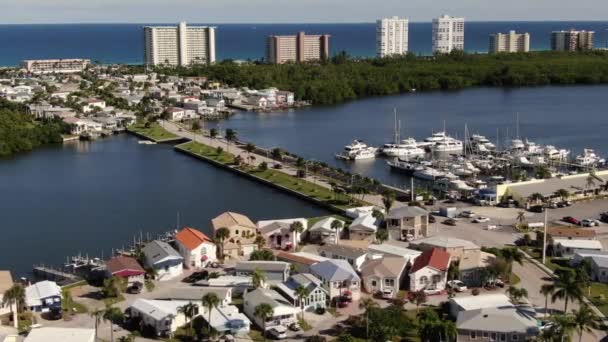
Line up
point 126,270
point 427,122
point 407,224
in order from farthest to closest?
point 427,122
point 407,224
point 126,270

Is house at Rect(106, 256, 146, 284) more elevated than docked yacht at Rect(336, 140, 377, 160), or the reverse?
docked yacht at Rect(336, 140, 377, 160)

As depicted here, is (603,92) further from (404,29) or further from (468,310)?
(468,310)

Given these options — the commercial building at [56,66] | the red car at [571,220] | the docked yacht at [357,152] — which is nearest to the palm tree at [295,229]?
the red car at [571,220]

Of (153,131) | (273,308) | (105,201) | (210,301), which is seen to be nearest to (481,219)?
(273,308)

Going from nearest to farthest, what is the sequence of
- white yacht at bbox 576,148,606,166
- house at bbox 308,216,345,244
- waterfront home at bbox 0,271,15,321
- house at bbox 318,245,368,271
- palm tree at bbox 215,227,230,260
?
waterfront home at bbox 0,271,15,321 → house at bbox 318,245,368,271 → palm tree at bbox 215,227,230,260 → house at bbox 308,216,345,244 → white yacht at bbox 576,148,606,166

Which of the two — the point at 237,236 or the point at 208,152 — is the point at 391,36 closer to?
the point at 208,152

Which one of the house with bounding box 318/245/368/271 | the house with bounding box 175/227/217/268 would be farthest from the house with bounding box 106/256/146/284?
the house with bounding box 318/245/368/271

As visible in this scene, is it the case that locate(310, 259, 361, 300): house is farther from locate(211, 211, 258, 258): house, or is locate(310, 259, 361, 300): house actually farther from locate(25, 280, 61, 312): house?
locate(25, 280, 61, 312): house
